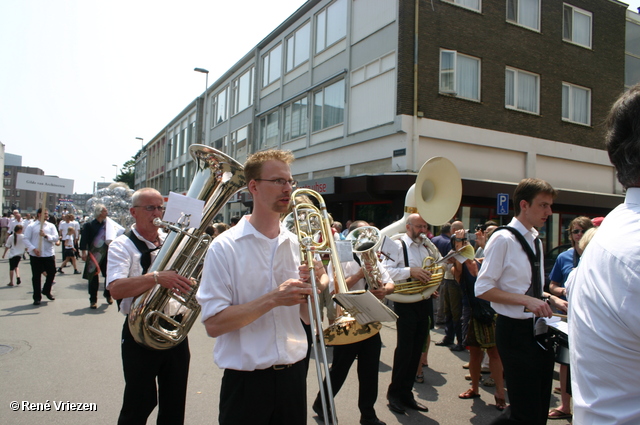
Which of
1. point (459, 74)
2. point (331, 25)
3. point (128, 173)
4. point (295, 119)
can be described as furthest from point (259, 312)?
point (128, 173)

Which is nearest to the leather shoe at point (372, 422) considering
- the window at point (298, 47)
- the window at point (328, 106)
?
the window at point (328, 106)

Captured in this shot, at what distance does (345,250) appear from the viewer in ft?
10.1

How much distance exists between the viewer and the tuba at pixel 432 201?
15.4ft

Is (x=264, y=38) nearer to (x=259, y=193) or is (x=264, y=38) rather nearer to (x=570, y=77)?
(x=570, y=77)

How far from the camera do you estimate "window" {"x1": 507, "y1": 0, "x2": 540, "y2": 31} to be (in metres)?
16.5

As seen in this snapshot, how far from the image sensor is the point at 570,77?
17.9 m

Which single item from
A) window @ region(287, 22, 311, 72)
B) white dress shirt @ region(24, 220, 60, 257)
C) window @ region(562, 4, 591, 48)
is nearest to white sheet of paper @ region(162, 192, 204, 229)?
white dress shirt @ region(24, 220, 60, 257)

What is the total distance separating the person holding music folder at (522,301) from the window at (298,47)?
1832 cm

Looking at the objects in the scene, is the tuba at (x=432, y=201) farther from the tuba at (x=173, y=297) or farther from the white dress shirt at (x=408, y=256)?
the tuba at (x=173, y=297)

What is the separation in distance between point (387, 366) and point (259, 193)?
412cm

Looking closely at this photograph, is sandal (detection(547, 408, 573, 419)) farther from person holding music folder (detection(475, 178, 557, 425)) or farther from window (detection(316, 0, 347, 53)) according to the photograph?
window (detection(316, 0, 347, 53))

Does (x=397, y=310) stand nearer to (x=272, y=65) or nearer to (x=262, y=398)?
(x=262, y=398)

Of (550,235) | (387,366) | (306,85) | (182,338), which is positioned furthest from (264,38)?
(182,338)

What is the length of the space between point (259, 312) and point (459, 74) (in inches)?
602
